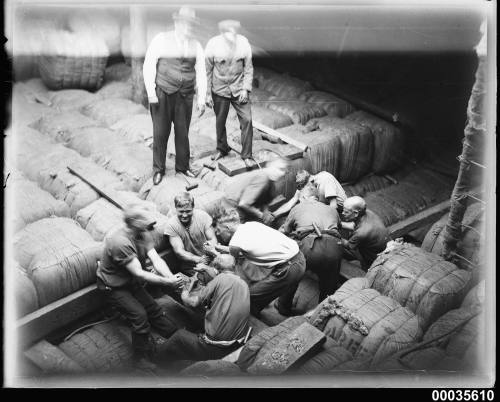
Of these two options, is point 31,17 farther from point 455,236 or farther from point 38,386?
point 455,236

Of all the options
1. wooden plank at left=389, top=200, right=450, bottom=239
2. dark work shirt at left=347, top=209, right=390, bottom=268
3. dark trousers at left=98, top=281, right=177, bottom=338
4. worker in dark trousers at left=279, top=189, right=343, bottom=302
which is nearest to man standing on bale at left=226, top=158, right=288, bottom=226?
worker in dark trousers at left=279, top=189, right=343, bottom=302

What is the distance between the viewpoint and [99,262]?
892 cm

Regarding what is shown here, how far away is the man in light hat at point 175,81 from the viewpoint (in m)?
9.35

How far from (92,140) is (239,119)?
1975 millimetres

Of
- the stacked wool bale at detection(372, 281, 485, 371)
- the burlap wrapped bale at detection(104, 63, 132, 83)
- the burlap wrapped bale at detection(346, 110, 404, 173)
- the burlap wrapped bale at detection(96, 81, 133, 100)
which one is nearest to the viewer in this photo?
the stacked wool bale at detection(372, 281, 485, 371)

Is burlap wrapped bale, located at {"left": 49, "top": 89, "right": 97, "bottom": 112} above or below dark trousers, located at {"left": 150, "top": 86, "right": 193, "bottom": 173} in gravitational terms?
below

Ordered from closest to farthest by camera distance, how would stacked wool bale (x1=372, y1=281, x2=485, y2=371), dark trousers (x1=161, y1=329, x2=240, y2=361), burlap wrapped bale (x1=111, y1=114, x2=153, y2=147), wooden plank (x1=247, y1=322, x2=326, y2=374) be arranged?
wooden plank (x1=247, y1=322, x2=326, y2=374)
stacked wool bale (x1=372, y1=281, x2=485, y2=371)
dark trousers (x1=161, y1=329, x2=240, y2=361)
burlap wrapped bale (x1=111, y1=114, x2=153, y2=147)

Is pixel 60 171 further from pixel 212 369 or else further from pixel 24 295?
pixel 212 369

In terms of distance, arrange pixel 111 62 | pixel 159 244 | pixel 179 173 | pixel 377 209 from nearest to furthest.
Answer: pixel 159 244 → pixel 179 173 → pixel 377 209 → pixel 111 62

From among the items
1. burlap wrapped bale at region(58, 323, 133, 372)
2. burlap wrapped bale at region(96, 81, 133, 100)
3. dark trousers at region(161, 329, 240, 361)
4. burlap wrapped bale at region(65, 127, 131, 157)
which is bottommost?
burlap wrapped bale at region(58, 323, 133, 372)

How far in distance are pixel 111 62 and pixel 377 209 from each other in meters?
4.56

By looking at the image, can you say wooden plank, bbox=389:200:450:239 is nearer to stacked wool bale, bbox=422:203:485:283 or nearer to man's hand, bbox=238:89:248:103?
stacked wool bale, bbox=422:203:485:283

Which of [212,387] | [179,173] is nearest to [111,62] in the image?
[179,173]

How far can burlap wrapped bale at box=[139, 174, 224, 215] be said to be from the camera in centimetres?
1010
